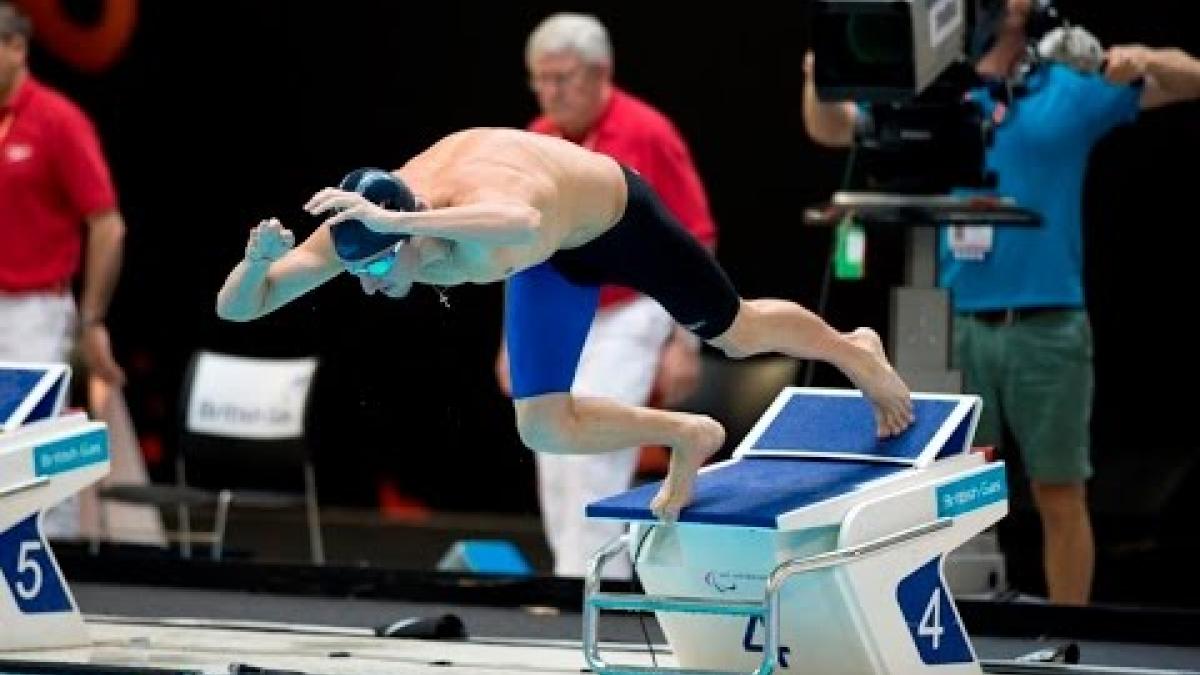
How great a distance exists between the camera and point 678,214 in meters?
9.35

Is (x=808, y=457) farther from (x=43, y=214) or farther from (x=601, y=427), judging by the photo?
(x=43, y=214)

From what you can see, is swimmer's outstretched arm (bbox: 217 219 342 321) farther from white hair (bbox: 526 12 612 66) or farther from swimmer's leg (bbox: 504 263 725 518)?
white hair (bbox: 526 12 612 66)

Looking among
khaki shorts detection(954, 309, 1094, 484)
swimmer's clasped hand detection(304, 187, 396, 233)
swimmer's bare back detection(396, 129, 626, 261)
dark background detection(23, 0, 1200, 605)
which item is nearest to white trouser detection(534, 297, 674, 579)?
dark background detection(23, 0, 1200, 605)

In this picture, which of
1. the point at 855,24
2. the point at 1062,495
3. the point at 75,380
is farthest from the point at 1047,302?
the point at 75,380

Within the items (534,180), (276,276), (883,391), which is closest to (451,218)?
Answer: (534,180)

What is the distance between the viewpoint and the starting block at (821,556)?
673 centimetres

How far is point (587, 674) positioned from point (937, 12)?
2.15m

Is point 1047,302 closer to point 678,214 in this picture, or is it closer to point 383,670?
point 678,214

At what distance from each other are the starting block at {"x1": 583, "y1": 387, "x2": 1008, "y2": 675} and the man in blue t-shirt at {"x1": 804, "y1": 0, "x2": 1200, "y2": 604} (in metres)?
1.42

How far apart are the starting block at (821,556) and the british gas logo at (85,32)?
17.9ft

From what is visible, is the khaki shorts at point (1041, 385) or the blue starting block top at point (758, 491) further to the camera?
the khaki shorts at point (1041, 385)

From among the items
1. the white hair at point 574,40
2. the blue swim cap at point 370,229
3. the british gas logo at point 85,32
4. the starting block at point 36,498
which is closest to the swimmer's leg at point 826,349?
the blue swim cap at point 370,229

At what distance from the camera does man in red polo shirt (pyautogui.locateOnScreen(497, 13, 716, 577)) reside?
30.5ft

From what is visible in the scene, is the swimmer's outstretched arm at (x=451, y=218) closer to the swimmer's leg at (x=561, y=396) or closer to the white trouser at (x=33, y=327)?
the swimmer's leg at (x=561, y=396)
